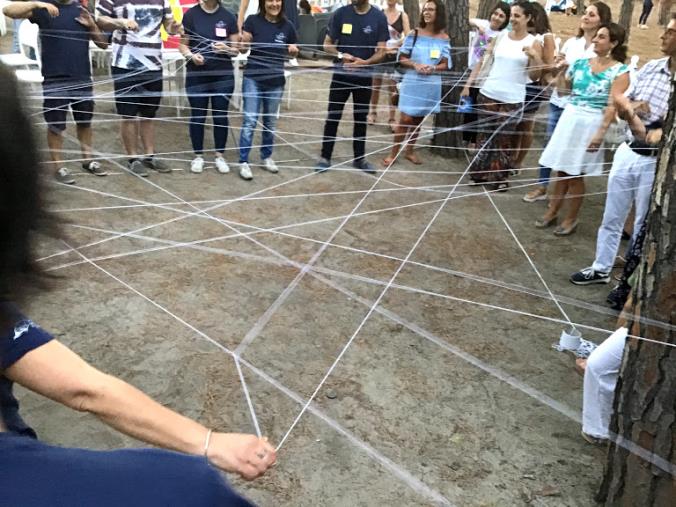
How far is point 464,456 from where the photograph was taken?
2.53m

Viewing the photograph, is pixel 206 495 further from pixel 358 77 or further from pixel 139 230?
pixel 358 77

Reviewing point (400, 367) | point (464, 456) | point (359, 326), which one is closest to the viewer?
point (464, 456)

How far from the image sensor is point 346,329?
3.36m

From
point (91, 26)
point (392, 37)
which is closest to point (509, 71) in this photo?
point (392, 37)

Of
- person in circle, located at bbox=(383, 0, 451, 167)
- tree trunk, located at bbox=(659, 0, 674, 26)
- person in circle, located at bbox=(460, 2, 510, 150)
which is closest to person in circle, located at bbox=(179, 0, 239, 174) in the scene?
person in circle, located at bbox=(383, 0, 451, 167)

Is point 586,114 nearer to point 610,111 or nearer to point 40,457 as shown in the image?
point 610,111

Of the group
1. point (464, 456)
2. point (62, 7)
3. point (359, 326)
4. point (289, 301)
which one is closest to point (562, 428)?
point (464, 456)

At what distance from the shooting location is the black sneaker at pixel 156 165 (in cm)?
533

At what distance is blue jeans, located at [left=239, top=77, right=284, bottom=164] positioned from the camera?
17.4 feet

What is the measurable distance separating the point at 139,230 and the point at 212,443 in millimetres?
3274

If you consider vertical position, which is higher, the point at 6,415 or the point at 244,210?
the point at 6,415

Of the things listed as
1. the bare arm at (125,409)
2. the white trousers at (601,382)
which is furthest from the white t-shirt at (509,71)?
the bare arm at (125,409)

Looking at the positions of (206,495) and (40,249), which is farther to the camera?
(40,249)

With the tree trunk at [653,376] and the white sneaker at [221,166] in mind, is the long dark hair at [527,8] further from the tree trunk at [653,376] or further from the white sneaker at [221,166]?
the tree trunk at [653,376]
